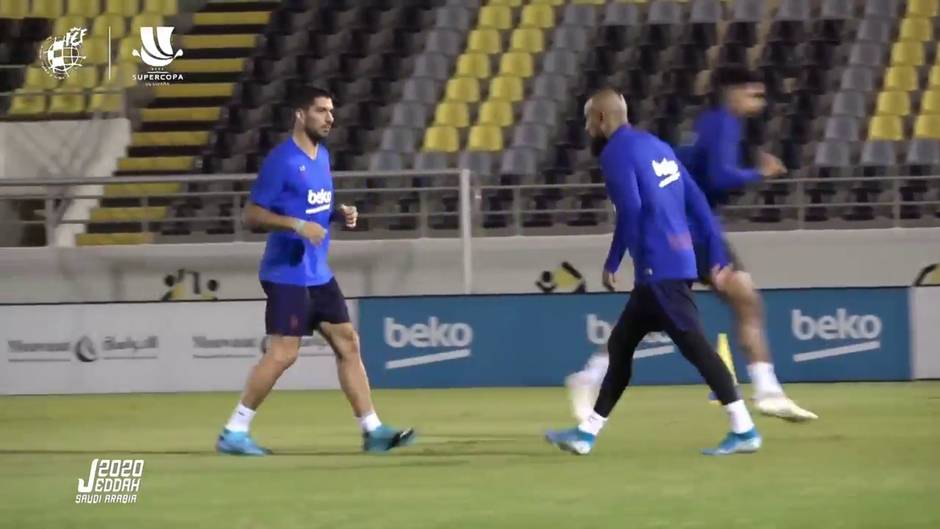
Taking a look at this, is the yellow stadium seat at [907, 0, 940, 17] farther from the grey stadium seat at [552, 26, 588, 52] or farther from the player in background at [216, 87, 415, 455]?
the player in background at [216, 87, 415, 455]

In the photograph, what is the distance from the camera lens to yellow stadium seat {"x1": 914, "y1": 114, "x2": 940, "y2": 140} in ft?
66.7

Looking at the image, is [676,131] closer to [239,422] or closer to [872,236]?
[872,236]

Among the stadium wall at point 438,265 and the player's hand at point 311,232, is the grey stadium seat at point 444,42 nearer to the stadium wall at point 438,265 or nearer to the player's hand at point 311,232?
the stadium wall at point 438,265

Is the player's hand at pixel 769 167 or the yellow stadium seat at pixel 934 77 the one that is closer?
the player's hand at pixel 769 167

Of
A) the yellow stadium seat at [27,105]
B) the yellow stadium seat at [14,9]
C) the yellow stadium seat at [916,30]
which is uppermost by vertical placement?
the yellow stadium seat at [14,9]

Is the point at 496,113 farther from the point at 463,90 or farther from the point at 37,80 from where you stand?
the point at 37,80

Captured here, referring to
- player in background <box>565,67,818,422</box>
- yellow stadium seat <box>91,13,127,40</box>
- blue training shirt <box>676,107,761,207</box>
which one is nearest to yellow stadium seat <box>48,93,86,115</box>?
yellow stadium seat <box>91,13,127,40</box>

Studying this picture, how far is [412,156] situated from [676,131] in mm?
3090

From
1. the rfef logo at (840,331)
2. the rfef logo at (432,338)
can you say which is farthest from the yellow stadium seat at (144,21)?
the rfef logo at (840,331)

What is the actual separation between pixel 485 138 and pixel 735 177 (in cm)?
1114

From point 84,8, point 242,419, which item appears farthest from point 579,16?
point 242,419

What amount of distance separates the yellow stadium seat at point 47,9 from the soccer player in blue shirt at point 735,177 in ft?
49.3

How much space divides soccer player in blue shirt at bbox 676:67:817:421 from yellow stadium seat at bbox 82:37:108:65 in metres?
13.9

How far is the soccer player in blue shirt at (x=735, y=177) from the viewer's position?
10.5 metres
